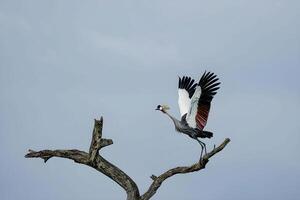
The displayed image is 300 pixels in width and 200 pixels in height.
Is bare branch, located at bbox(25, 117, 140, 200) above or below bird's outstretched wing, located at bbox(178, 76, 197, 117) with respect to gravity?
below

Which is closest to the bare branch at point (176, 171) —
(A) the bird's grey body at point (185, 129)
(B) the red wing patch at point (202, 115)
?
(A) the bird's grey body at point (185, 129)

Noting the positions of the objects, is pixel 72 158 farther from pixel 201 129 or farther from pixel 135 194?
pixel 201 129

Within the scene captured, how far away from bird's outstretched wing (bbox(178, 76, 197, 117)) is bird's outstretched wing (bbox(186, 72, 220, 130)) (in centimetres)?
36

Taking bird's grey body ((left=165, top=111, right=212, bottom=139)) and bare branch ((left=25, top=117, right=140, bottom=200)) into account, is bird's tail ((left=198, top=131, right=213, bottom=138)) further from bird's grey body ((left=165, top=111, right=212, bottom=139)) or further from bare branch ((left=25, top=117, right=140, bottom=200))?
bare branch ((left=25, top=117, right=140, bottom=200))

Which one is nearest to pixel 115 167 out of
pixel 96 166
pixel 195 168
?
pixel 96 166

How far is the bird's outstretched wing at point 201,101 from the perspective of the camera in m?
25.7

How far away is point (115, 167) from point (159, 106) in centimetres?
288

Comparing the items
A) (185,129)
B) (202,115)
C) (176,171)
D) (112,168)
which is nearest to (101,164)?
(112,168)

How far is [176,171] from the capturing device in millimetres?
24797

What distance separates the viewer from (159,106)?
26.6 m

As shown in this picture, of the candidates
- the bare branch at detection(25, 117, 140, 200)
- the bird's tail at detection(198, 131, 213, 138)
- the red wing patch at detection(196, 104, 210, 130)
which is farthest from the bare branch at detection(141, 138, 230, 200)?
the red wing patch at detection(196, 104, 210, 130)

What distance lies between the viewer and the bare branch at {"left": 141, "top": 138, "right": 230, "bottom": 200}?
24109 mm

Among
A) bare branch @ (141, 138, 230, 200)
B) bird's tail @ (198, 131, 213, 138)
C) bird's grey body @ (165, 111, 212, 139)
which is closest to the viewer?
bare branch @ (141, 138, 230, 200)

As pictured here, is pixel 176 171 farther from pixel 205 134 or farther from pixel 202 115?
pixel 202 115
